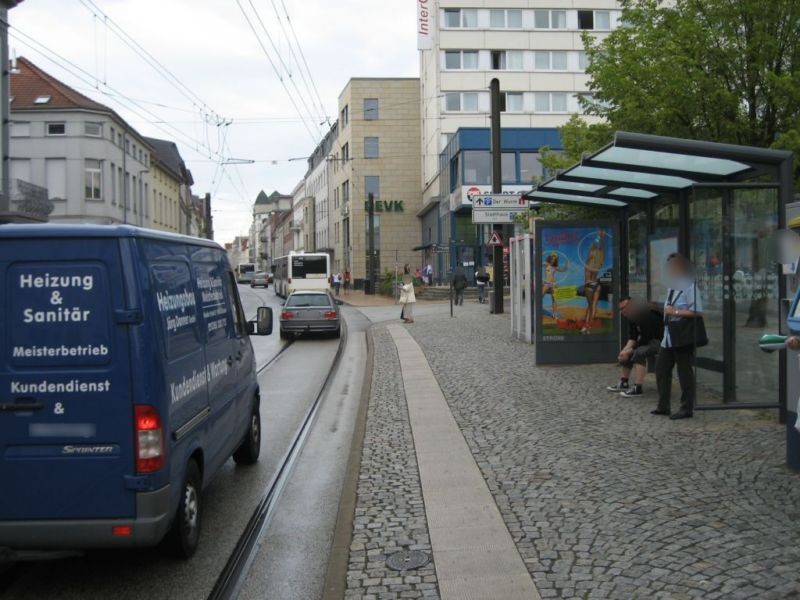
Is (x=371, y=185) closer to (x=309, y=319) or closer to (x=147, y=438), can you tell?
(x=309, y=319)

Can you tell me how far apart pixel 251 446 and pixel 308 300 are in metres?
16.5

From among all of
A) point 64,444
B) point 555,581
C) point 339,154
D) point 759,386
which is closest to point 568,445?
point 759,386

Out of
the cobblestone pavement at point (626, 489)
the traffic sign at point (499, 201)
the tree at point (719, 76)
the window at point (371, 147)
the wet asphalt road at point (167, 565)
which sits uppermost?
the window at point (371, 147)

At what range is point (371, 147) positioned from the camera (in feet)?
225

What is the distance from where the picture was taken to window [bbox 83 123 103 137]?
42312 mm

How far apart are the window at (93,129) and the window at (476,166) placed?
63.0 ft

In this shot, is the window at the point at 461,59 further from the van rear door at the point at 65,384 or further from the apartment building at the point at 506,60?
the van rear door at the point at 65,384

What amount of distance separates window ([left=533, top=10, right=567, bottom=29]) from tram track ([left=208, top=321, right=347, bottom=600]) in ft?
156

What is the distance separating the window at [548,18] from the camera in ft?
172

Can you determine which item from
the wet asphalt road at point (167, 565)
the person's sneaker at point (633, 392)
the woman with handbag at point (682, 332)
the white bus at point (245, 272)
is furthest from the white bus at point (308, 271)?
the white bus at point (245, 272)

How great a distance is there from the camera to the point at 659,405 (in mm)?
9289

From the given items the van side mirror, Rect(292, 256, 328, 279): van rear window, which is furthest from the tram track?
Rect(292, 256, 328, 279): van rear window

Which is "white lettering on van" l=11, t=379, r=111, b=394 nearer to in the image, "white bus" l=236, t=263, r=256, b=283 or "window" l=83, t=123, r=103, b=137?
"window" l=83, t=123, r=103, b=137

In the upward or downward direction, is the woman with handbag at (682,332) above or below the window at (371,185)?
below
